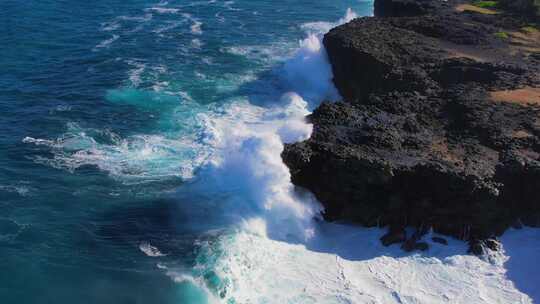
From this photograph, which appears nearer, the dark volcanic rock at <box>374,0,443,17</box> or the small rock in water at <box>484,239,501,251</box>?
the small rock in water at <box>484,239,501,251</box>

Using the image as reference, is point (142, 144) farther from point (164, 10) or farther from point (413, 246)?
point (164, 10)

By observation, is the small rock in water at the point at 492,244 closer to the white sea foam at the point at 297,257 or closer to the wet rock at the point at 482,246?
the wet rock at the point at 482,246

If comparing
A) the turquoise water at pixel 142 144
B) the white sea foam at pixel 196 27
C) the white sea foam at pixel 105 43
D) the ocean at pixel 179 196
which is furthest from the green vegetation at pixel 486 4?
the white sea foam at pixel 105 43

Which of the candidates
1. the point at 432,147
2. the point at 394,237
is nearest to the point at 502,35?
the point at 432,147

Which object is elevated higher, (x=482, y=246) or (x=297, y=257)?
(x=297, y=257)

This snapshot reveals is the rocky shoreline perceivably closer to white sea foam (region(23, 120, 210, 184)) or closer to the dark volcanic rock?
white sea foam (region(23, 120, 210, 184))

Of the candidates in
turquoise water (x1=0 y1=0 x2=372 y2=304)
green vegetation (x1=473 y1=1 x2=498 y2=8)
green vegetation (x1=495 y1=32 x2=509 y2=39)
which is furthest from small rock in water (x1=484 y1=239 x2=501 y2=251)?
green vegetation (x1=473 y1=1 x2=498 y2=8)
